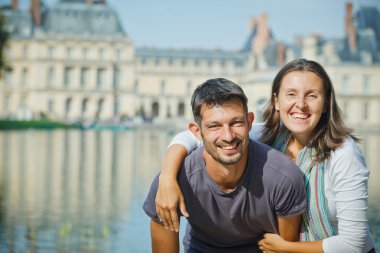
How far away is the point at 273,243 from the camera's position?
361 cm

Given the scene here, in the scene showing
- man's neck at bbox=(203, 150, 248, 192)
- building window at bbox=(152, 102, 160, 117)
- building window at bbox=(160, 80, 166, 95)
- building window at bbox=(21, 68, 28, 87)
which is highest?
man's neck at bbox=(203, 150, 248, 192)

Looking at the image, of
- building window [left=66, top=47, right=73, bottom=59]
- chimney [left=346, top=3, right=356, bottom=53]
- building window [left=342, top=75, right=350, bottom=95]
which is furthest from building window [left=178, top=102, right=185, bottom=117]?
chimney [left=346, top=3, right=356, bottom=53]

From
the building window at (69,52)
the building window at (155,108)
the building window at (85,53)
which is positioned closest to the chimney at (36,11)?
the building window at (69,52)

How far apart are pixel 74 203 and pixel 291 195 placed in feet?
33.1

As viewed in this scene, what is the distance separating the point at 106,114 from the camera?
242 feet

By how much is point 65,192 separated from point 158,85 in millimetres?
62757

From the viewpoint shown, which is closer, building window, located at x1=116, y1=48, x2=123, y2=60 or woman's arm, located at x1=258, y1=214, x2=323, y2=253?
woman's arm, located at x1=258, y1=214, x2=323, y2=253

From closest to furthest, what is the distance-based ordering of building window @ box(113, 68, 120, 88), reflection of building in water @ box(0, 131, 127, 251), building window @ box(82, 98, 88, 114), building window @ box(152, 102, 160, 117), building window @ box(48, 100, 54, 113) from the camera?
reflection of building in water @ box(0, 131, 127, 251)
building window @ box(48, 100, 54, 113)
building window @ box(82, 98, 88, 114)
building window @ box(113, 68, 120, 88)
building window @ box(152, 102, 160, 117)

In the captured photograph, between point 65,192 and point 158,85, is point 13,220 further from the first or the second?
point 158,85

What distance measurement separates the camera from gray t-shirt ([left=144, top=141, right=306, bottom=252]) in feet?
11.3

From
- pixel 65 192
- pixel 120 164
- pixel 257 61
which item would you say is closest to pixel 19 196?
pixel 65 192

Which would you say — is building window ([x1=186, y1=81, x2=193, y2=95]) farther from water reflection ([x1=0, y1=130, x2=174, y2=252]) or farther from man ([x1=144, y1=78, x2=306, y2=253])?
man ([x1=144, y1=78, x2=306, y2=253])

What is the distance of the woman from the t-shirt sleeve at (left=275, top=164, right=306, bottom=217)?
110mm

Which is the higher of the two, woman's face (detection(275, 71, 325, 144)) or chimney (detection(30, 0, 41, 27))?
chimney (detection(30, 0, 41, 27))
